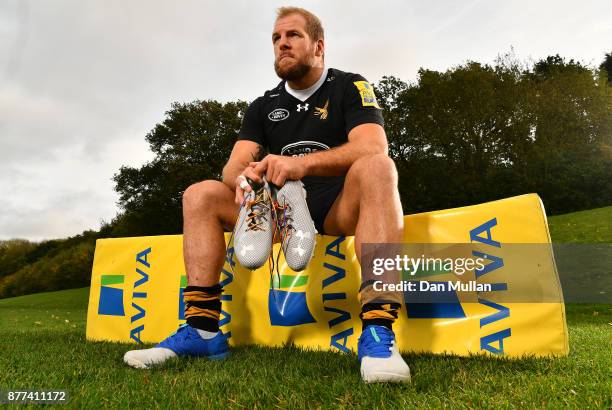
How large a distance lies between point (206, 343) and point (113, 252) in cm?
159

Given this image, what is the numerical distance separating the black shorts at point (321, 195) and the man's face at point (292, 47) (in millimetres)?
584

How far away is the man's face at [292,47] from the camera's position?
92.6 inches

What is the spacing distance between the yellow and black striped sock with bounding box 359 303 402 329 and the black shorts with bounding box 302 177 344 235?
0.57 m

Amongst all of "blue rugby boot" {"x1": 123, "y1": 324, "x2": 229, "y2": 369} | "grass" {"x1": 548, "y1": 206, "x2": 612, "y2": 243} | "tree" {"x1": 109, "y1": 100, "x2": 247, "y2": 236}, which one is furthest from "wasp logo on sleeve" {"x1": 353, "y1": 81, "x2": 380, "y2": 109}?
"tree" {"x1": 109, "y1": 100, "x2": 247, "y2": 236}

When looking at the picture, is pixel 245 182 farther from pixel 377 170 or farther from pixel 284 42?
pixel 284 42

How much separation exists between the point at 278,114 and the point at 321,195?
0.60 meters

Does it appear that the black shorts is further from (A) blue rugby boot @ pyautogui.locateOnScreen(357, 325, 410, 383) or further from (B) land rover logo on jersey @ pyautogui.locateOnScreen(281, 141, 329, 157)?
(A) blue rugby boot @ pyautogui.locateOnScreen(357, 325, 410, 383)

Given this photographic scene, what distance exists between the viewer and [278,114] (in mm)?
2529

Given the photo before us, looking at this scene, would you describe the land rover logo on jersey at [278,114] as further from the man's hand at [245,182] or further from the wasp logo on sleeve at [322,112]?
the man's hand at [245,182]

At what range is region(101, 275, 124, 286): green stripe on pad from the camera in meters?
3.24

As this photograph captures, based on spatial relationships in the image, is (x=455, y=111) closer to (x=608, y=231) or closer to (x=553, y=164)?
(x=553, y=164)

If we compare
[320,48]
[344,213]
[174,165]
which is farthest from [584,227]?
[174,165]

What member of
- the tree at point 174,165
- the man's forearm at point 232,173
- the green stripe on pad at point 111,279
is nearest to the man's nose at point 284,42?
the man's forearm at point 232,173

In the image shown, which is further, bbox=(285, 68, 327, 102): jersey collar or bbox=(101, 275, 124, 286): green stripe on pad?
bbox=(101, 275, 124, 286): green stripe on pad
